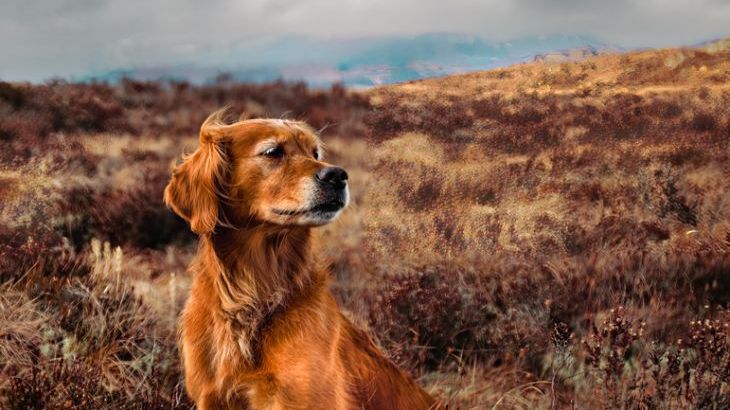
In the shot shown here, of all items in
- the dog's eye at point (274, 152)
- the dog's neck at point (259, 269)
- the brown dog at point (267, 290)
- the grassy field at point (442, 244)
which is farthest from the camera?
the grassy field at point (442, 244)

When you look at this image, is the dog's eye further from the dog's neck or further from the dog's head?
the dog's neck

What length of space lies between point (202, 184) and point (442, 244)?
514 cm

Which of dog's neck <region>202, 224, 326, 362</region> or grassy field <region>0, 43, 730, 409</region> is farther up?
dog's neck <region>202, 224, 326, 362</region>

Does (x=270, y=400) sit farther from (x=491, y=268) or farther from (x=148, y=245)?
(x=148, y=245)

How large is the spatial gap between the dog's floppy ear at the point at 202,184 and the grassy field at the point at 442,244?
892 mm

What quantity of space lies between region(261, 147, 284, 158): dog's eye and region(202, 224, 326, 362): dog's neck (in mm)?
281

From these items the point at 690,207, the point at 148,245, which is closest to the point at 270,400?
the point at 148,245

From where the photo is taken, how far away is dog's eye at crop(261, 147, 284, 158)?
277 cm

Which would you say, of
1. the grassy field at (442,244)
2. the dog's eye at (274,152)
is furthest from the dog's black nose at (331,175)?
the grassy field at (442,244)

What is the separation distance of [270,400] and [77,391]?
Answer: 137cm

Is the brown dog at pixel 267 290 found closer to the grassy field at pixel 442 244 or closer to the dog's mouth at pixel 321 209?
the dog's mouth at pixel 321 209

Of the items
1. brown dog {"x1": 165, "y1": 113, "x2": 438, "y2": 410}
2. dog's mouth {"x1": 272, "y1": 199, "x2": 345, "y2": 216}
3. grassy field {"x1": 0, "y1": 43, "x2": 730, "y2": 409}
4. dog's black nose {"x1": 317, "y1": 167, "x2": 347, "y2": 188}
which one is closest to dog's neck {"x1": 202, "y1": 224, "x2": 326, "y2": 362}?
brown dog {"x1": 165, "y1": 113, "x2": 438, "y2": 410}

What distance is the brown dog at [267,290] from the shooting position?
7.83 feet

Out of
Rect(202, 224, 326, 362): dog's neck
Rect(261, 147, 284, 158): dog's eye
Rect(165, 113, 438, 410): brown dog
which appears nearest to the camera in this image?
Rect(165, 113, 438, 410): brown dog
